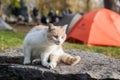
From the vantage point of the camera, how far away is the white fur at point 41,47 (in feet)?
19.8

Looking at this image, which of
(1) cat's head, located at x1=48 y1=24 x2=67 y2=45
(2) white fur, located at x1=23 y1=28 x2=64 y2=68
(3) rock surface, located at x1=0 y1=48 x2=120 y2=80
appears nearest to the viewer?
(3) rock surface, located at x1=0 y1=48 x2=120 y2=80

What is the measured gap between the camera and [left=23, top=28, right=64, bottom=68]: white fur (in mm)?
6023

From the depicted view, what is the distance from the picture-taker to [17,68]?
602 cm

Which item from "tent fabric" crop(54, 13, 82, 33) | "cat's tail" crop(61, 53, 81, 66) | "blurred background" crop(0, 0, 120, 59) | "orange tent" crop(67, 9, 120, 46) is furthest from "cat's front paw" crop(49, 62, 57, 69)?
"tent fabric" crop(54, 13, 82, 33)

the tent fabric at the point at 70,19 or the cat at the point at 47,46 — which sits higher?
the cat at the point at 47,46

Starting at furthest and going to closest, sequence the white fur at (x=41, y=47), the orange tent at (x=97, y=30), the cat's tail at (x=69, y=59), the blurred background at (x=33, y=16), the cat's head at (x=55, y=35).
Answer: the orange tent at (x=97, y=30), the blurred background at (x=33, y=16), the cat's tail at (x=69, y=59), the white fur at (x=41, y=47), the cat's head at (x=55, y=35)

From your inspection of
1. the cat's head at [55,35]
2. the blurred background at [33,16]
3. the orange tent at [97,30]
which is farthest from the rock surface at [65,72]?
the orange tent at [97,30]

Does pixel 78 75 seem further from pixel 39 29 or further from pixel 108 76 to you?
pixel 39 29

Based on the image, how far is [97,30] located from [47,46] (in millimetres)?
8298

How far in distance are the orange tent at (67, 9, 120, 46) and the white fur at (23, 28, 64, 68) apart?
782 cm

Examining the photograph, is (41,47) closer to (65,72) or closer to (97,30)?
(65,72)

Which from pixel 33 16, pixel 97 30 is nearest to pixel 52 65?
pixel 97 30

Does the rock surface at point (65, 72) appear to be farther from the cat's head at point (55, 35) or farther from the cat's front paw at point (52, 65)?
the cat's head at point (55, 35)

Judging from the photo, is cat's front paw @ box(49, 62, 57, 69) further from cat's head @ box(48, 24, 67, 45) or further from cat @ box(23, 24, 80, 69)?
cat's head @ box(48, 24, 67, 45)
